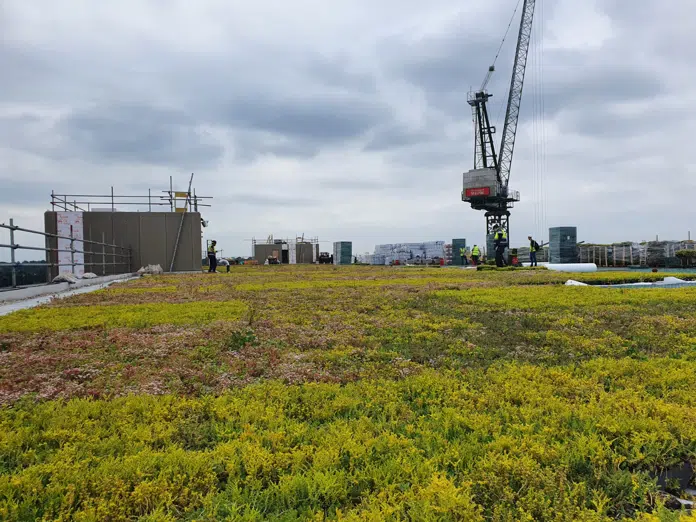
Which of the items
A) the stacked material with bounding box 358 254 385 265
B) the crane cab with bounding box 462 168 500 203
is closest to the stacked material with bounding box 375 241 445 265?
the stacked material with bounding box 358 254 385 265

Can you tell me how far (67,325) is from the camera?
251 inches

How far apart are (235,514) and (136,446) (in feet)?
3.13

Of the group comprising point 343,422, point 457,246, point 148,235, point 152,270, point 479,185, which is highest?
point 479,185

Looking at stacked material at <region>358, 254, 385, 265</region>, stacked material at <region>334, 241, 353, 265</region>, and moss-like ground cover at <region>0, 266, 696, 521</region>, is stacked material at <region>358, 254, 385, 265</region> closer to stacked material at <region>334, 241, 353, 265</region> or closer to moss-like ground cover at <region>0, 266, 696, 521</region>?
stacked material at <region>334, 241, 353, 265</region>

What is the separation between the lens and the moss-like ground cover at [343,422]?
2.14 meters

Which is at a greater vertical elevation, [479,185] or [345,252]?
[479,185]

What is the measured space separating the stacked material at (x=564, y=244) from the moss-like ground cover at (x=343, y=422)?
26.2m

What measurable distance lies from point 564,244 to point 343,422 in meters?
31.0

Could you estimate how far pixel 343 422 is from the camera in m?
2.95

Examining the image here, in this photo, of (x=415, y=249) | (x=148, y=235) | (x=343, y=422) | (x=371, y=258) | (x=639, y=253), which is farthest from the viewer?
(x=415, y=249)

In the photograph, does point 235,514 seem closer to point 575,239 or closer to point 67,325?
point 67,325

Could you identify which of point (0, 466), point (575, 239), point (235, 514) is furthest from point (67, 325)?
point (575, 239)

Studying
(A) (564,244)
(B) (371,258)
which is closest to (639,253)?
(A) (564,244)

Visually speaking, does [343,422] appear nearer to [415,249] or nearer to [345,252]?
[345,252]
